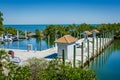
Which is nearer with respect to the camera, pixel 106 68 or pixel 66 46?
pixel 66 46

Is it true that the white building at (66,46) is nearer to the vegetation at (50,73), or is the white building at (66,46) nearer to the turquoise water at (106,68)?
the turquoise water at (106,68)

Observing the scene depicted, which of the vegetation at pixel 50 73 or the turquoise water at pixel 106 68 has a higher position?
the vegetation at pixel 50 73

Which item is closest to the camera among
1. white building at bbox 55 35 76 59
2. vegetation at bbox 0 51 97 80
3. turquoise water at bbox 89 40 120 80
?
vegetation at bbox 0 51 97 80

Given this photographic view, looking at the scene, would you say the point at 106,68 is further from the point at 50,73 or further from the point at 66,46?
the point at 50,73

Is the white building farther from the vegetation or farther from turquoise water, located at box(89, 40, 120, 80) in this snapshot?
the vegetation

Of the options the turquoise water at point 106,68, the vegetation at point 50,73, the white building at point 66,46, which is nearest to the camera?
the vegetation at point 50,73

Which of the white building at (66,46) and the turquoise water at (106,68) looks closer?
the turquoise water at (106,68)

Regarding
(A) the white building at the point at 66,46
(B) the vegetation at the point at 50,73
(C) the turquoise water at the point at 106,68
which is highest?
(B) the vegetation at the point at 50,73

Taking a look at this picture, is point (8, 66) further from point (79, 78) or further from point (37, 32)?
point (37, 32)

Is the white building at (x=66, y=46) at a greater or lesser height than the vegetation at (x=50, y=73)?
lesser

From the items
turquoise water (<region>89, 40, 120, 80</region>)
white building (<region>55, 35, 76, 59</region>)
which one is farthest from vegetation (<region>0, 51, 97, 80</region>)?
white building (<region>55, 35, 76, 59</region>)

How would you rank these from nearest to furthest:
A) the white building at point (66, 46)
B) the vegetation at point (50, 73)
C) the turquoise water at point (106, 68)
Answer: the vegetation at point (50, 73), the turquoise water at point (106, 68), the white building at point (66, 46)

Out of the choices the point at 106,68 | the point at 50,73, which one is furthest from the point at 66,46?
the point at 50,73

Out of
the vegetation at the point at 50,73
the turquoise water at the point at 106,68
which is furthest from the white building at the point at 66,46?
the vegetation at the point at 50,73
